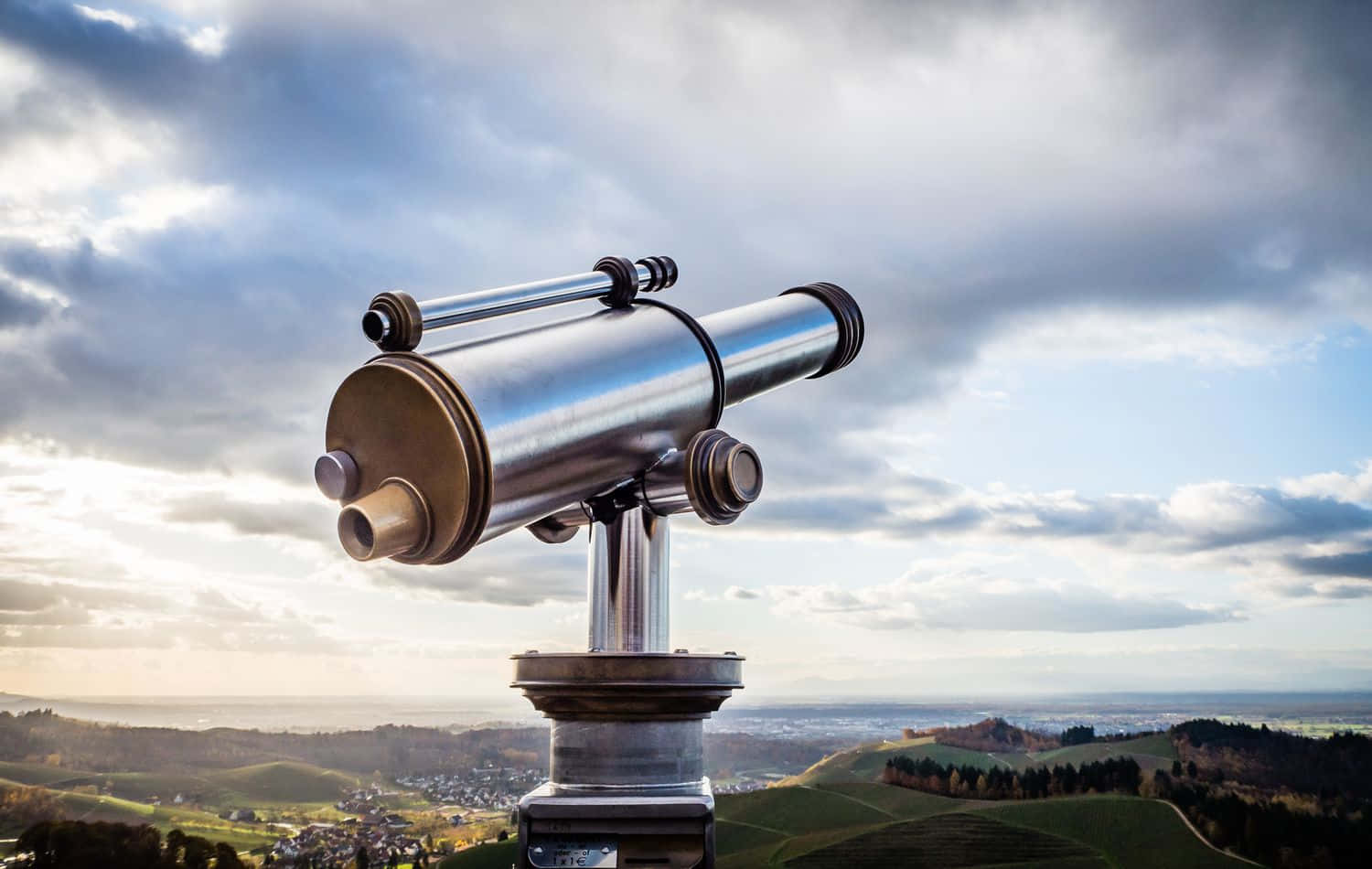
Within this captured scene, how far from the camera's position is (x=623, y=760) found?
75.2 inches

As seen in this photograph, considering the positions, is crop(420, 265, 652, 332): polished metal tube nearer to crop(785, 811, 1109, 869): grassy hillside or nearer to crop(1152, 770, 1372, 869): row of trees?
crop(785, 811, 1109, 869): grassy hillside

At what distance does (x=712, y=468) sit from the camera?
76.9 inches

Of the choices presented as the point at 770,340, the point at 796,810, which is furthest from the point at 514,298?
the point at 796,810

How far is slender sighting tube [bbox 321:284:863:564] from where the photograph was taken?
1.55 metres

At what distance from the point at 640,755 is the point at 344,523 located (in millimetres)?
750

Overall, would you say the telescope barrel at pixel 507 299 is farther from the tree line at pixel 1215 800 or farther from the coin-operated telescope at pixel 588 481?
the tree line at pixel 1215 800

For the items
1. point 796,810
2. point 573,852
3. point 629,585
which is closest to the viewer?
point 573,852

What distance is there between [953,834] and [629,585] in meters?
2.25

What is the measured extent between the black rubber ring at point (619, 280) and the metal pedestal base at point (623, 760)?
32.4 inches

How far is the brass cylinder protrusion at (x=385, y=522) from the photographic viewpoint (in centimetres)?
149

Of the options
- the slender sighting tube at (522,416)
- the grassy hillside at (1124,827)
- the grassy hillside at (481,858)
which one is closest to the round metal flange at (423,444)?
the slender sighting tube at (522,416)

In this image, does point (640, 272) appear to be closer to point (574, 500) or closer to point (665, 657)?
point (574, 500)

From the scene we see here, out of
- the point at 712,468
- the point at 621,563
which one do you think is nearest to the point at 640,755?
the point at 621,563

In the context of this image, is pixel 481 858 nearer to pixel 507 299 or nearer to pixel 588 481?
pixel 588 481
